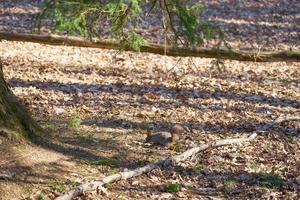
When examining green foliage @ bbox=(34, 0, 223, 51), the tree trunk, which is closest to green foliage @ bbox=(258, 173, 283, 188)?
green foliage @ bbox=(34, 0, 223, 51)

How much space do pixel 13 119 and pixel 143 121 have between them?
2.57 m

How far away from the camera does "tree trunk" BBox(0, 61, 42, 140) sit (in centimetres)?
563

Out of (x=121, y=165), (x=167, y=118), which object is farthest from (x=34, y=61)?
(x=121, y=165)

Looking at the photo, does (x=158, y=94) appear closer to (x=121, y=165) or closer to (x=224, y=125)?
(x=224, y=125)

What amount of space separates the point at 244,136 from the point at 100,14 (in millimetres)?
2503

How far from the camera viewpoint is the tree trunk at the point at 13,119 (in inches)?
222

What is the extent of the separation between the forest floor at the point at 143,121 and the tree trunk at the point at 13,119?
0.14 metres

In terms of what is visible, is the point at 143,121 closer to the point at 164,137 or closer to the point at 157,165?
the point at 164,137

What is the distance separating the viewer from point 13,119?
226 inches

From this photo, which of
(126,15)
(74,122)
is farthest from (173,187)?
(126,15)

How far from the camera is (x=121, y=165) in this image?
6078 mm

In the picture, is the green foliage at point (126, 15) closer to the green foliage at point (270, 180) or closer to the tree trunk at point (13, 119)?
the tree trunk at point (13, 119)

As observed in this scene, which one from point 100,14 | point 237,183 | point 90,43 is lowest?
point 237,183

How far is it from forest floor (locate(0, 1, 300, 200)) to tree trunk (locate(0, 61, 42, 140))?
14 cm
